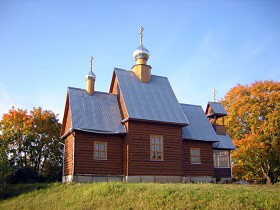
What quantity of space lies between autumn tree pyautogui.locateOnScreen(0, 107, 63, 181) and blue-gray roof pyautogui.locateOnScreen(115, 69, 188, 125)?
50.0ft

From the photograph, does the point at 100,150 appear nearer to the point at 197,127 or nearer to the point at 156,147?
the point at 156,147

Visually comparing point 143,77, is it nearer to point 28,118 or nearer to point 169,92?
point 169,92

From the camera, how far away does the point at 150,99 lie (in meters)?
24.4

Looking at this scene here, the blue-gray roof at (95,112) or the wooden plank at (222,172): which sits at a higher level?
the blue-gray roof at (95,112)

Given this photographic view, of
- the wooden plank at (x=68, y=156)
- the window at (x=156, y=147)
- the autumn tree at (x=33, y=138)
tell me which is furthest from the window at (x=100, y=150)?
the autumn tree at (x=33, y=138)

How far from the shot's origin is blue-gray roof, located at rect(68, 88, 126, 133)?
21734 mm

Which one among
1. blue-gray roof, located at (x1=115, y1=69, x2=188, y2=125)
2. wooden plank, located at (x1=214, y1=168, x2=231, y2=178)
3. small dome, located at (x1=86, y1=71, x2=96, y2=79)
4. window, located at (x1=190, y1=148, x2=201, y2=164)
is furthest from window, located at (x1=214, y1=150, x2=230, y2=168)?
small dome, located at (x1=86, y1=71, x2=96, y2=79)

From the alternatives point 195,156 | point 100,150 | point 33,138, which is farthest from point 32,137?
point 195,156

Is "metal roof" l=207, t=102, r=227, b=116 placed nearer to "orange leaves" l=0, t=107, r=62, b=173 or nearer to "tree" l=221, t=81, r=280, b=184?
"tree" l=221, t=81, r=280, b=184

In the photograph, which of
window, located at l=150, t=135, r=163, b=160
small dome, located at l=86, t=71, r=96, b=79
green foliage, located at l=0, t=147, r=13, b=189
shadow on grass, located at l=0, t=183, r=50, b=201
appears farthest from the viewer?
small dome, located at l=86, t=71, r=96, b=79

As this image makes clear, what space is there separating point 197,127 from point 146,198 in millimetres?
13717

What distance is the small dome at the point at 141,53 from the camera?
26.4 m

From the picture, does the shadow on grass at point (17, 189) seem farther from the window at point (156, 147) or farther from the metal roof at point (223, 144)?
the metal roof at point (223, 144)

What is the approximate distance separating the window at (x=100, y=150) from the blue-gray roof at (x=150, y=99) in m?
2.68
